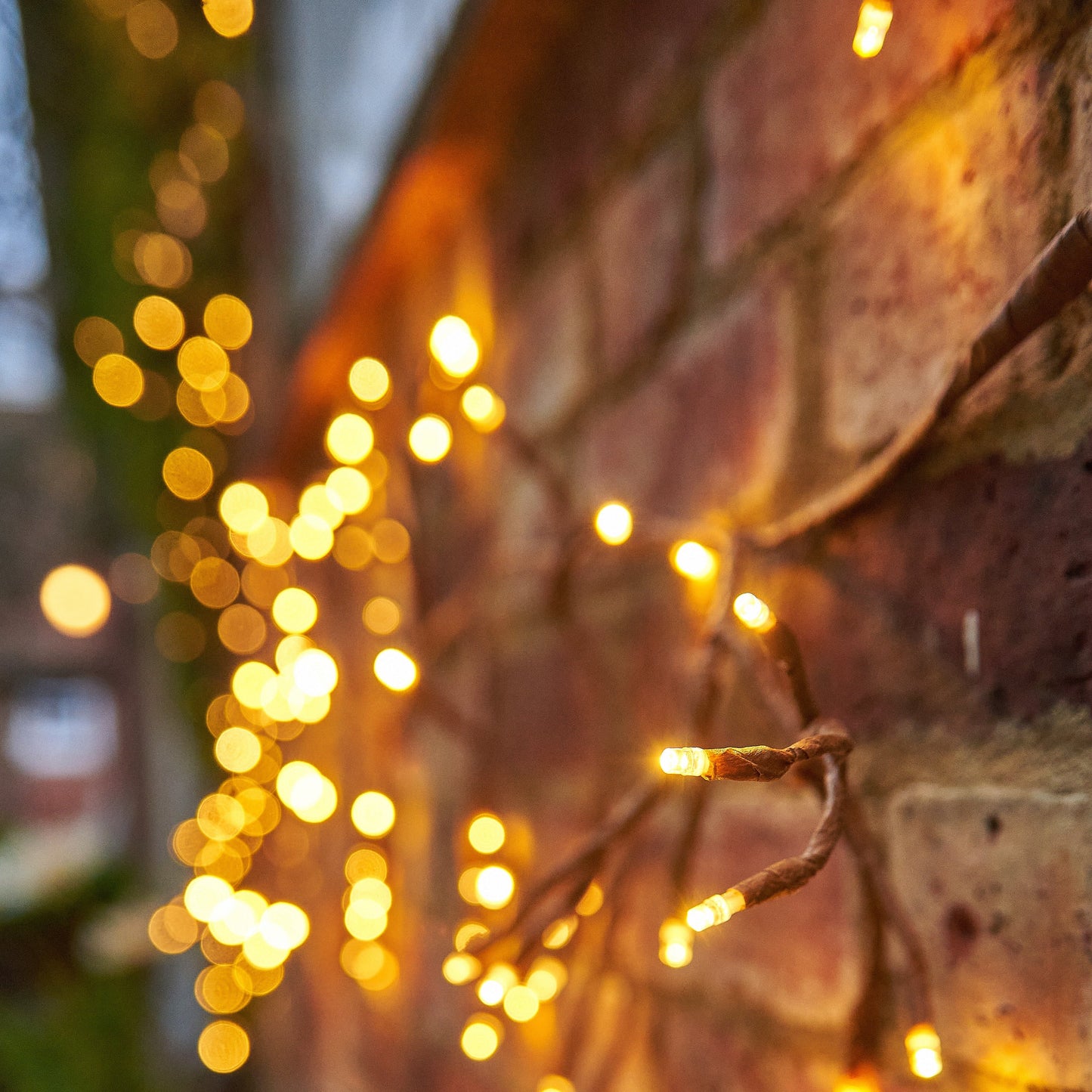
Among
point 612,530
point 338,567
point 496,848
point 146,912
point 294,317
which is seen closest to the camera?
point 612,530

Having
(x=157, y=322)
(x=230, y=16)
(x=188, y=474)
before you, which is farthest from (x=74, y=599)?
(x=230, y=16)

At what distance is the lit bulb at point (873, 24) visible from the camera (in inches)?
12.5

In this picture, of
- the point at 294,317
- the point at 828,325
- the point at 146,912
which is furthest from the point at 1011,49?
the point at 146,912

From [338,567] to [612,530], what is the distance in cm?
122

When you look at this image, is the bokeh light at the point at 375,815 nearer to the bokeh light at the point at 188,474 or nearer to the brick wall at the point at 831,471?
the brick wall at the point at 831,471

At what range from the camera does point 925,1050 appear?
11.9 inches

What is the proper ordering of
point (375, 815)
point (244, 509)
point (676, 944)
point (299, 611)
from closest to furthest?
point (676, 944), point (375, 815), point (299, 611), point (244, 509)

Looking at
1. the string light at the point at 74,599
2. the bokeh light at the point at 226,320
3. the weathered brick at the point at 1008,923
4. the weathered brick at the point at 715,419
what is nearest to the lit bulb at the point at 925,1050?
the weathered brick at the point at 1008,923

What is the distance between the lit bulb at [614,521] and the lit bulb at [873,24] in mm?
221

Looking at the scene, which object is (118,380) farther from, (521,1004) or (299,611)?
(521,1004)

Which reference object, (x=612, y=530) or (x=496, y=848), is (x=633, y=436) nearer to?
(x=612, y=530)

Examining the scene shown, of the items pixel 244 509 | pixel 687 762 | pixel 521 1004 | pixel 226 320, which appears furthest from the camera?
pixel 226 320

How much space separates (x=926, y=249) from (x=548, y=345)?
0.45m

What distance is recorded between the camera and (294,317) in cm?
168
